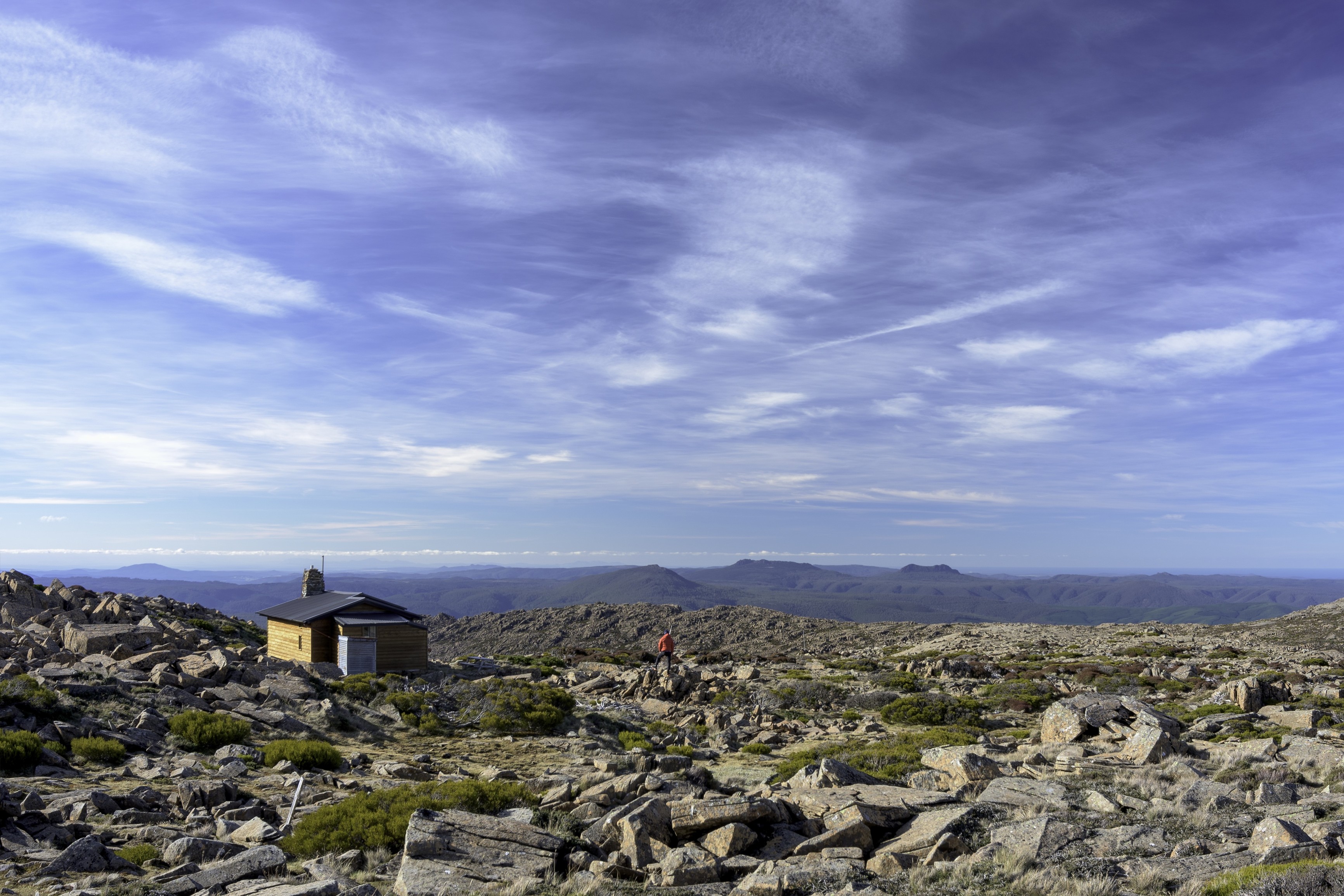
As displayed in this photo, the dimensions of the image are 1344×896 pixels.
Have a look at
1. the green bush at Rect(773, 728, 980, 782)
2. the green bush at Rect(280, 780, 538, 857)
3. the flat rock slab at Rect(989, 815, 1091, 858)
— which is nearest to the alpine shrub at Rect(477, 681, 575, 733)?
the green bush at Rect(773, 728, 980, 782)

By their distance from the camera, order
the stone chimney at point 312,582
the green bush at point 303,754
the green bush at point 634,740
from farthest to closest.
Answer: the stone chimney at point 312,582 < the green bush at point 634,740 < the green bush at point 303,754

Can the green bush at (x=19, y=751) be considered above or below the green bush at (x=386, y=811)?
above

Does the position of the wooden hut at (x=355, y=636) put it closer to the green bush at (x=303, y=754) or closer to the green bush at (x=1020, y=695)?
the green bush at (x=303, y=754)

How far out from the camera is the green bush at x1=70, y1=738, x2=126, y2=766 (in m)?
16.2

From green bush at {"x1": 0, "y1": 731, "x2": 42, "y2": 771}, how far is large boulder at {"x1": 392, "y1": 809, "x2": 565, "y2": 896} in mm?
9430

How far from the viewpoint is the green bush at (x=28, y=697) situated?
18.0 meters

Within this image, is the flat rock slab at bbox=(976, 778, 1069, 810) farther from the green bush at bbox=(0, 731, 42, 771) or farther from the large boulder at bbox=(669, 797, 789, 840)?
the green bush at bbox=(0, 731, 42, 771)

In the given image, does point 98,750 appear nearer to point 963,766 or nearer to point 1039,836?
point 963,766

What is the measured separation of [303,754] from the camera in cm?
1788

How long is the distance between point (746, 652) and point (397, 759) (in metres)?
48.3

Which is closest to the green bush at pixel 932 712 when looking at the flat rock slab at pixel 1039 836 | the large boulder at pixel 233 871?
the flat rock slab at pixel 1039 836

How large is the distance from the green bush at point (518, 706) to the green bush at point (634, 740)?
102 inches

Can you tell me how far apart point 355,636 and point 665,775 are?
2391cm

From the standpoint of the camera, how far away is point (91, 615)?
36.5 meters
